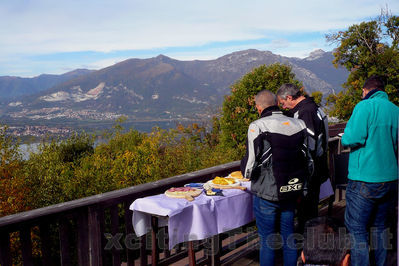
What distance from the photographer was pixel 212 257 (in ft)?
12.2

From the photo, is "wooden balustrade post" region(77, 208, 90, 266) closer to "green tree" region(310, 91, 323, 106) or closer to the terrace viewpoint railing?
the terrace viewpoint railing

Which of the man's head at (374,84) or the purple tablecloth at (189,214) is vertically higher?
the man's head at (374,84)

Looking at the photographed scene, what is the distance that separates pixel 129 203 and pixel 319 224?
1.47m

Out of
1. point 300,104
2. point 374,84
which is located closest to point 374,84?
point 374,84

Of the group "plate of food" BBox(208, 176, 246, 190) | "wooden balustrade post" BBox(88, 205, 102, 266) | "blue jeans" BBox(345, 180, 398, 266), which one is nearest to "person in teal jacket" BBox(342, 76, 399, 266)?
"blue jeans" BBox(345, 180, 398, 266)

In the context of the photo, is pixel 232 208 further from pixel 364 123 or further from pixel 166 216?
pixel 364 123

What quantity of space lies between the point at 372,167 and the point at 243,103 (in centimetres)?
552

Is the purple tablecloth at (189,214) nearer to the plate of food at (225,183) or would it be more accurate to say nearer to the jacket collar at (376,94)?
the plate of food at (225,183)

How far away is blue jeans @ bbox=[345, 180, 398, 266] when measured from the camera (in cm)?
308

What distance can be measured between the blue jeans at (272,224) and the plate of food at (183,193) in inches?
19.9

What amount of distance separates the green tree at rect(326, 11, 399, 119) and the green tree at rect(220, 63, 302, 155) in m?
16.8

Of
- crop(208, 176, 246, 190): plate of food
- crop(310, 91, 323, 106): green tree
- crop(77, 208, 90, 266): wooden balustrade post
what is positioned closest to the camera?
crop(77, 208, 90, 266): wooden balustrade post

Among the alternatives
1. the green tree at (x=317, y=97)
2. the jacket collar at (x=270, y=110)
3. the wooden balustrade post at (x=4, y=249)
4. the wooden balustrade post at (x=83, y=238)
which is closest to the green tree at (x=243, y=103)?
the jacket collar at (x=270, y=110)

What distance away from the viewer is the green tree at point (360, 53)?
24.0 meters
